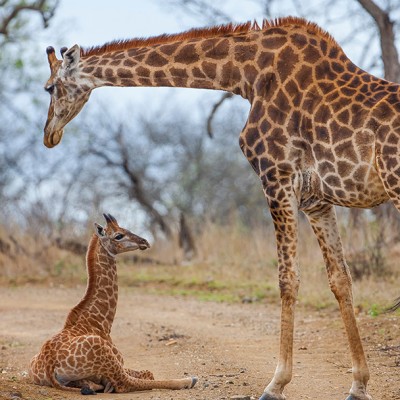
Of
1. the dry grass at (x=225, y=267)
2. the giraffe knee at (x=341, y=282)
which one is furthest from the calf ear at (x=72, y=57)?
the dry grass at (x=225, y=267)

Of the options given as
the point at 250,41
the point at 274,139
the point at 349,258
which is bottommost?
the point at 349,258

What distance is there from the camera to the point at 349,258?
13.1m

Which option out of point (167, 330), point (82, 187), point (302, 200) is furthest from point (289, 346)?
point (82, 187)

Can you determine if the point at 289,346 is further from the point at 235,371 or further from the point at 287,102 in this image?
the point at 287,102

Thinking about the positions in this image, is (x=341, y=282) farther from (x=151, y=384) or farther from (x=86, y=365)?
(x=86, y=365)

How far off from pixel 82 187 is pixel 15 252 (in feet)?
33.6

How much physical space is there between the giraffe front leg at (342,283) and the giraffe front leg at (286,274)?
0.41m

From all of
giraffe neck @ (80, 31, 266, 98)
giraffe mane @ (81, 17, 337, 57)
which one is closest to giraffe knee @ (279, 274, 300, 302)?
giraffe neck @ (80, 31, 266, 98)

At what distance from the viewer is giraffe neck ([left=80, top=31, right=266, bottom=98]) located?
709 cm

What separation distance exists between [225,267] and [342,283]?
842cm

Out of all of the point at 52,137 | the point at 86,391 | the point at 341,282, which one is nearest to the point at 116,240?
the point at 52,137

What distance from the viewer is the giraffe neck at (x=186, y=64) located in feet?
23.3

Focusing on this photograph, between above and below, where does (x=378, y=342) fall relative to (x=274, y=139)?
below

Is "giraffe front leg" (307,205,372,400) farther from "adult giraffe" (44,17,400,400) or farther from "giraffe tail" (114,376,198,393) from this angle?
"giraffe tail" (114,376,198,393)
